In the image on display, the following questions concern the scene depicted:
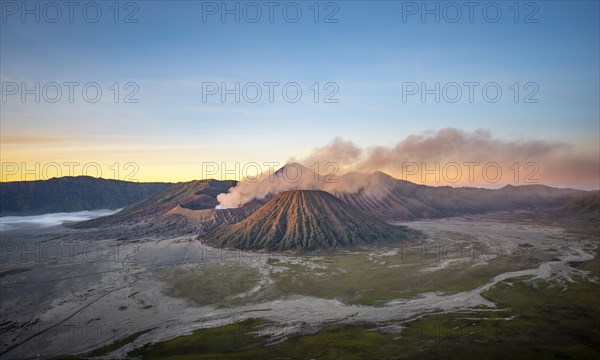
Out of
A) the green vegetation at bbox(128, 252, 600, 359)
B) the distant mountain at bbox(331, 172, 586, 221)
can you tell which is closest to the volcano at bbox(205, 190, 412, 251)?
the green vegetation at bbox(128, 252, 600, 359)

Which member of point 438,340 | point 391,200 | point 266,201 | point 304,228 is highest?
point 266,201

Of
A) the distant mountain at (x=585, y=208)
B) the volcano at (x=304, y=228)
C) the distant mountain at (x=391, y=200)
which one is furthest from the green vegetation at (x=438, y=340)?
the distant mountain at (x=585, y=208)

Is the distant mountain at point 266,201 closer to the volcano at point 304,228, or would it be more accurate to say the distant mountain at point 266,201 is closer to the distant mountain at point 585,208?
the volcano at point 304,228

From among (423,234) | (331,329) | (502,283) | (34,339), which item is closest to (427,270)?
(502,283)

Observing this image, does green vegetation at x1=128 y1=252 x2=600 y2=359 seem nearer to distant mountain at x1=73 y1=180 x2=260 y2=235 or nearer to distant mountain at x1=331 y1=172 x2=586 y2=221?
distant mountain at x1=73 y1=180 x2=260 y2=235

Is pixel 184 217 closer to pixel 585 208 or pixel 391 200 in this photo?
pixel 391 200

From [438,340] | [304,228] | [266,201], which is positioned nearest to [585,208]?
[266,201]

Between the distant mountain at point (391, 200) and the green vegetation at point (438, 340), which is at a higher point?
the distant mountain at point (391, 200)

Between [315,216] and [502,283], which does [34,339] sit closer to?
[502,283]
